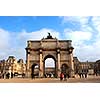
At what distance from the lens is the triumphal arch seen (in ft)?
120

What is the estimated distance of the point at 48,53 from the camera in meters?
37.1

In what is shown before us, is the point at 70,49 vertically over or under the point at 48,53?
over

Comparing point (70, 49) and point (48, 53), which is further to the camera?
point (48, 53)

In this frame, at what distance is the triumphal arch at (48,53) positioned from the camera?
3656cm

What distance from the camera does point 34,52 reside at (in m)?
37.1

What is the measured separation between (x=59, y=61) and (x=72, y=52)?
2220mm
